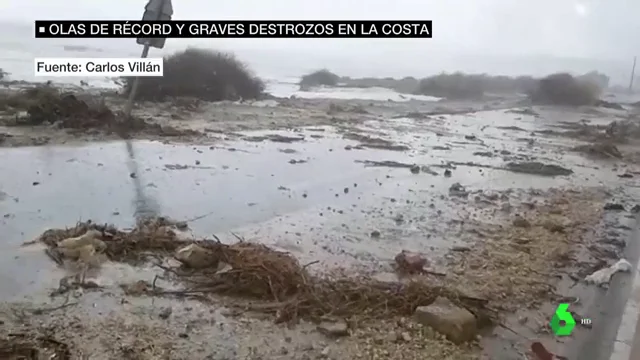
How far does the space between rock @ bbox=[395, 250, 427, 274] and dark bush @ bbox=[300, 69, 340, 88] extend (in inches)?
16.6

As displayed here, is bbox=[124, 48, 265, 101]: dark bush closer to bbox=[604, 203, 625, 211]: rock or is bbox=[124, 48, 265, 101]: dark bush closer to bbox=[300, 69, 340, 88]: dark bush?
bbox=[300, 69, 340, 88]: dark bush

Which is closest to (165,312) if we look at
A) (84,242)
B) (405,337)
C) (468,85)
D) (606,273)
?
(84,242)

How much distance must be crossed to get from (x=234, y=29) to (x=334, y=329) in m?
0.62

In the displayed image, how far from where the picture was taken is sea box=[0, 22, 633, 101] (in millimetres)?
1162

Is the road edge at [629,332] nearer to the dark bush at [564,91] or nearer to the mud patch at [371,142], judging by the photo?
the dark bush at [564,91]

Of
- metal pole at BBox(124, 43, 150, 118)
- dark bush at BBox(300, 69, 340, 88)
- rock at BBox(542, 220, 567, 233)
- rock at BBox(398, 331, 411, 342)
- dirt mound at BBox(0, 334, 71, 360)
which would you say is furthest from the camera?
rock at BBox(542, 220, 567, 233)

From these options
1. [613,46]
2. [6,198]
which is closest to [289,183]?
[6,198]

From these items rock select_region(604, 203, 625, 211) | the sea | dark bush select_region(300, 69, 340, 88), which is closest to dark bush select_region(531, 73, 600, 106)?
the sea

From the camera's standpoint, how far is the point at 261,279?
113 centimetres

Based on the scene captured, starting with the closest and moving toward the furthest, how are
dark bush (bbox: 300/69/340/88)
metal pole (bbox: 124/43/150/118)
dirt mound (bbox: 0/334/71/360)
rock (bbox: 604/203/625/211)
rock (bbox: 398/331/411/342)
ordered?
dirt mound (bbox: 0/334/71/360) < rock (bbox: 398/331/411/342) < metal pole (bbox: 124/43/150/118) < dark bush (bbox: 300/69/340/88) < rock (bbox: 604/203/625/211)

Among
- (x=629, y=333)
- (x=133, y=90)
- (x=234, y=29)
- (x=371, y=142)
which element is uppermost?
(x=234, y=29)

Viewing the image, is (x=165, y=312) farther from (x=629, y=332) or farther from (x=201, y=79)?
(x=629, y=332)

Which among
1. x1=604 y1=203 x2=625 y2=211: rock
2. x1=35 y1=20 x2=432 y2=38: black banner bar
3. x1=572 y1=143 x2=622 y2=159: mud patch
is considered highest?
x1=35 y1=20 x2=432 y2=38: black banner bar

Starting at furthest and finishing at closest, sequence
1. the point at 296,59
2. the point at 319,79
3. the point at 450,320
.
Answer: the point at 319,79 → the point at 296,59 → the point at 450,320
